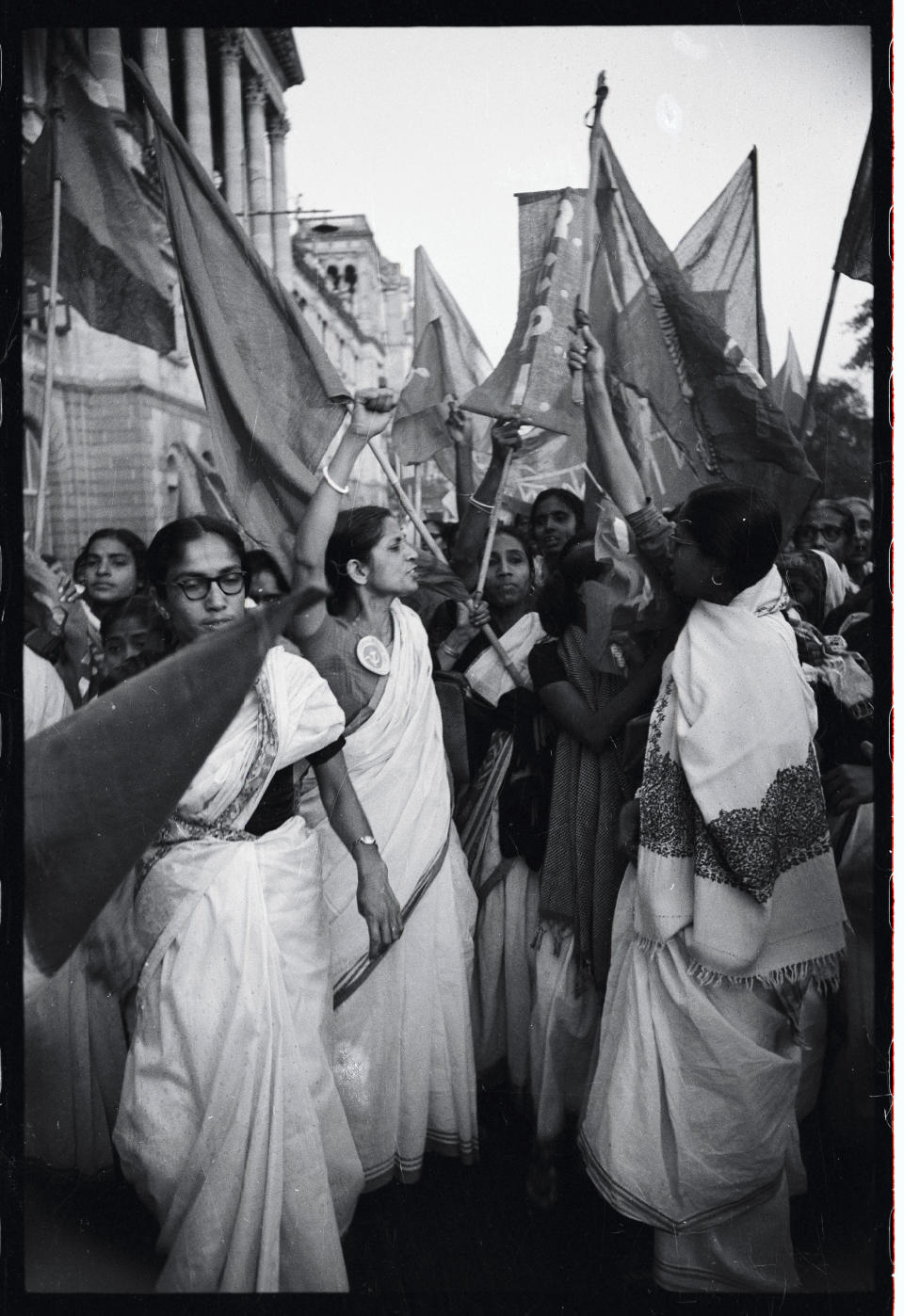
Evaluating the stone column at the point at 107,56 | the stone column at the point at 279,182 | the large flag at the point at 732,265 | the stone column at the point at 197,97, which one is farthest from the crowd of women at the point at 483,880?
the stone column at the point at 107,56

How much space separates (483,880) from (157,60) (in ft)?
7.44

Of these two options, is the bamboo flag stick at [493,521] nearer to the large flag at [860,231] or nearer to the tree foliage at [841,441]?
the tree foliage at [841,441]

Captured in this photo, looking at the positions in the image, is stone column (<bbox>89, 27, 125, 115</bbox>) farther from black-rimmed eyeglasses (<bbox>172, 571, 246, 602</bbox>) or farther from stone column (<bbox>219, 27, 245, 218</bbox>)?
black-rimmed eyeglasses (<bbox>172, 571, 246, 602</bbox>)

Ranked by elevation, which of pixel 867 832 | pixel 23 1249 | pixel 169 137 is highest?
pixel 169 137

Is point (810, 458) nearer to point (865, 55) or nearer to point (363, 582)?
point (865, 55)

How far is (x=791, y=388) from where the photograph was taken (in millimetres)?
2824

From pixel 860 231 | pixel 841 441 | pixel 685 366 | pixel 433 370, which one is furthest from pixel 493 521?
pixel 860 231

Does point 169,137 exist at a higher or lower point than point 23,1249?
higher

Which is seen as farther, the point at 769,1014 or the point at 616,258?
the point at 616,258

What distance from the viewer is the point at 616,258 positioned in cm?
286

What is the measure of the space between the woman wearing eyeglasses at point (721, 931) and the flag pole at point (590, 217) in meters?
0.54

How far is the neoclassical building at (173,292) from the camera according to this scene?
2.62 meters

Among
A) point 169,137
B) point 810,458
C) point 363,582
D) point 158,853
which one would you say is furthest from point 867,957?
point 169,137

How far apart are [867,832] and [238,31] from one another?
8.20 feet
